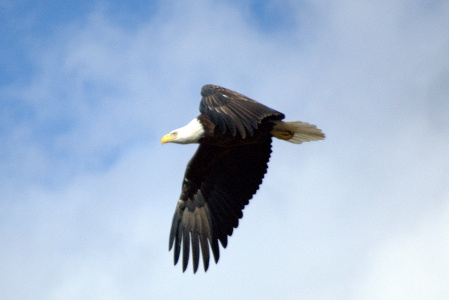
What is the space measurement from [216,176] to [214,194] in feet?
0.94

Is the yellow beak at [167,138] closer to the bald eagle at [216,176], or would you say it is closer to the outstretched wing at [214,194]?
the bald eagle at [216,176]

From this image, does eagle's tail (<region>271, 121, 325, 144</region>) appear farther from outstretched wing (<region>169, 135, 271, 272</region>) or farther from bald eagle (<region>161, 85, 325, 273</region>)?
outstretched wing (<region>169, 135, 271, 272</region>)

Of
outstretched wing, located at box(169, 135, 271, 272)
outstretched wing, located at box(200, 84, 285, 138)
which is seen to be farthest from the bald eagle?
outstretched wing, located at box(200, 84, 285, 138)

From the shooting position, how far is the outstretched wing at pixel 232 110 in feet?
29.7

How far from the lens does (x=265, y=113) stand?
370 inches

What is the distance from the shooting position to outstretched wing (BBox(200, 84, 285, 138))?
29.7ft

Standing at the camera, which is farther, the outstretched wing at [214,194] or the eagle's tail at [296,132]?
the outstretched wing at [214,194]

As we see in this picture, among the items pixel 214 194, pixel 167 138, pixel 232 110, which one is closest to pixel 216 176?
pixel 214 194

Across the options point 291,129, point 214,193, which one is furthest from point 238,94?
point 214,193

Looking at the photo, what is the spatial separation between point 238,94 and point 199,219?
249cm

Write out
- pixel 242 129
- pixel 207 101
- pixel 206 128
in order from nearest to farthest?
pixel 242 129, pixel 207 101, pixel 206 128

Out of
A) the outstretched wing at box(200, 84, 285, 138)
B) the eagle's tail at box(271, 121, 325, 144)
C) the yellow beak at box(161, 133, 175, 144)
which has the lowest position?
the outstretched wing at box(200, 84, 285, 138)

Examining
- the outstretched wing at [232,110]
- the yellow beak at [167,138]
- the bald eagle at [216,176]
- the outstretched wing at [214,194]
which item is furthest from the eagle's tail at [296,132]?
the yellow beak at [167,138]

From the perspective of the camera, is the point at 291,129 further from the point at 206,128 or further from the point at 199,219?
the point at 199,219
